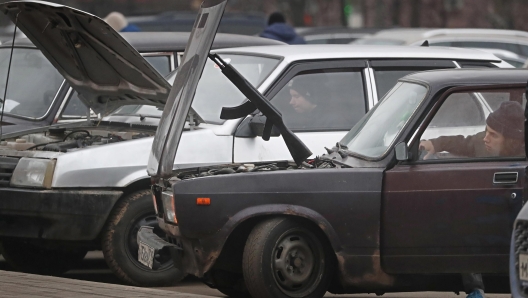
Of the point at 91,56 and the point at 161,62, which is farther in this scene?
the point at 161,62

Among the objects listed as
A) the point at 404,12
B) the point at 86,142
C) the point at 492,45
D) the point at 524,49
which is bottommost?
the point at 86,142

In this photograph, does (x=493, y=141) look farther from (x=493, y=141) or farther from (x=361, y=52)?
(x=361, y=52)

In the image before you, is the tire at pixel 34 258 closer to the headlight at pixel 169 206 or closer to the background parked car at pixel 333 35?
the headlight at pixel 169 206

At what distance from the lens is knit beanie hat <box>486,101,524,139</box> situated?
6371mm

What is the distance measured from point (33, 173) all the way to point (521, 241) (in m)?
4.01

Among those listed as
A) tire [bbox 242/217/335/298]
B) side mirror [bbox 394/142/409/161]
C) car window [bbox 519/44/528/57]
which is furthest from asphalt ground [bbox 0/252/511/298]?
car window [bbox 519/44/528/57]

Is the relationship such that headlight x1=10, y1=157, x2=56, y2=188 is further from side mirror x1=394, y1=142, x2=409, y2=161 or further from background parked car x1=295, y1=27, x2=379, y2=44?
background parked car x1=295, y1=27, x2=379, y2=44

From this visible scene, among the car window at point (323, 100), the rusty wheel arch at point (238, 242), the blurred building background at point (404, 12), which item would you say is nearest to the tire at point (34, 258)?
the car window at point (323, 100)

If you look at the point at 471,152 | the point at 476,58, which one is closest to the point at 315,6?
the point at 476,58

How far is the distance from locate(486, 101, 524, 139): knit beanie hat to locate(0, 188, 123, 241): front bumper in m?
2.72

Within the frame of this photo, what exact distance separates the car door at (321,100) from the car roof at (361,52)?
7cm

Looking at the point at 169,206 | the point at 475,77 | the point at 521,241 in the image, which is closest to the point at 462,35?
the point at 475,77

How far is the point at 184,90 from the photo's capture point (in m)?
6.54

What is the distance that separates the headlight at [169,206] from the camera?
6.33 meters
